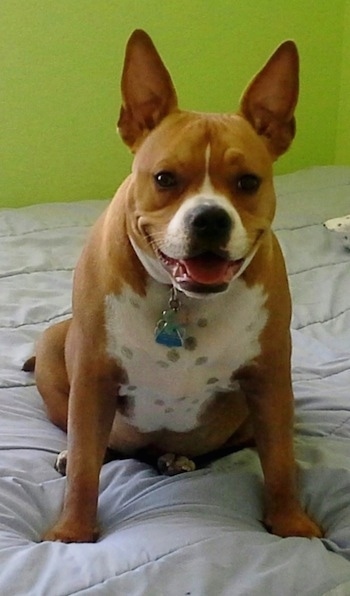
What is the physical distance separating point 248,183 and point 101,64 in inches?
71.6

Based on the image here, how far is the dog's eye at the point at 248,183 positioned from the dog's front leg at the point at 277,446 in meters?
0.26

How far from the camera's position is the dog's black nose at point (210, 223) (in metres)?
1.04

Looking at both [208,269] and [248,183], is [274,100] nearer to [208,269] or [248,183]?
[248,183]

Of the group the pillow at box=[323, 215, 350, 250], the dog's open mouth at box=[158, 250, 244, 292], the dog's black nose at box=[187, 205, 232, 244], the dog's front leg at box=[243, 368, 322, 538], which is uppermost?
the dog's black nose at box=[187, 205, 232, 244]

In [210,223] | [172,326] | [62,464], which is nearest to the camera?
[210,223]

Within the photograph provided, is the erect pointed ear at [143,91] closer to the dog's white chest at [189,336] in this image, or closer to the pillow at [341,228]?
the dog's white chest at [189,336]

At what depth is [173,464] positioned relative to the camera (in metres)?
1.34

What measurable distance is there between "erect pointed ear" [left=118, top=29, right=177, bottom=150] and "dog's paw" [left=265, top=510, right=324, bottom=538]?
541 millimetres

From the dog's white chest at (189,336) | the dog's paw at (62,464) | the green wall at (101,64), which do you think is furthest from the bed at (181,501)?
the green wall at (101,64)

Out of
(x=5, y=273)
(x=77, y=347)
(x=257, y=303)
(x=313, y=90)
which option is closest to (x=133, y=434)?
(x=77, y=347)

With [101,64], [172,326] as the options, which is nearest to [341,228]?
[101,64]

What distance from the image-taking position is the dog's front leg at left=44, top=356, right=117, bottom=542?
1.18m

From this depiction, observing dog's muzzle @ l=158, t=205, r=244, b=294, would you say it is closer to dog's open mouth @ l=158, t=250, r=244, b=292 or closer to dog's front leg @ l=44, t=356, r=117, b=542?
dog's open mouth @ l=158, t=250, r=244, b=292

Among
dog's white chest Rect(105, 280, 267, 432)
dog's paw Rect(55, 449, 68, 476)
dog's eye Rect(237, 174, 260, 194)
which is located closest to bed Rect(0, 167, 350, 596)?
dog's paw Rect(55, 449, 68, 476)
